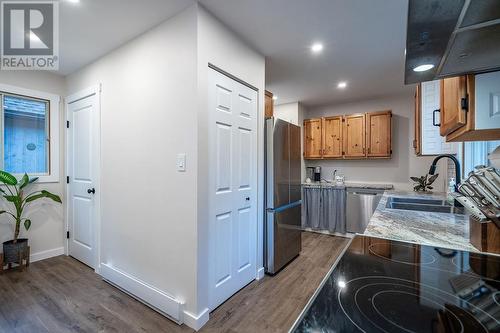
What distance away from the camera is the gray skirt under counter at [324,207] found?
410 cm

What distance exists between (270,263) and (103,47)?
2.94 metres

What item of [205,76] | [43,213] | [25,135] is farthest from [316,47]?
[43,213]

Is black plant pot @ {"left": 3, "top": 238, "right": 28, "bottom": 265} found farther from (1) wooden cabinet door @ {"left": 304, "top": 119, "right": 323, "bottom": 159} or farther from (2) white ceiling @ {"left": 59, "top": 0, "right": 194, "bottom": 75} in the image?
(1) wooden cabinet door @ {"left": 304, "top": 119, "right": 323, "bottom": 159}

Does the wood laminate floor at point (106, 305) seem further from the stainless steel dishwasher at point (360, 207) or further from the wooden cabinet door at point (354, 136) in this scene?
the wooden cabinet door at point (354, 136)

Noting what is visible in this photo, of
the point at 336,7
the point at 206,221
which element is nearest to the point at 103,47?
the point at 206,221

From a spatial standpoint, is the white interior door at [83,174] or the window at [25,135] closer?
the white interior door at [83,174]

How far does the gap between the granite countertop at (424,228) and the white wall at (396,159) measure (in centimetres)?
293

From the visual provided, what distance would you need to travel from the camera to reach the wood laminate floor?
5.98ft

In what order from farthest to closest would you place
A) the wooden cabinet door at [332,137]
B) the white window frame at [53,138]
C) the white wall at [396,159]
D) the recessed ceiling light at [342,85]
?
the wooden cabinet door at [332,137], the white wall at [396,159], the recessed ceiling light at [342,85], the white window frame at [53,138]

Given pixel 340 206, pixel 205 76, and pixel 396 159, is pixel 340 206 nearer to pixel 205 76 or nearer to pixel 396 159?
pixel 396 159

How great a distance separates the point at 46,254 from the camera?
3137mm

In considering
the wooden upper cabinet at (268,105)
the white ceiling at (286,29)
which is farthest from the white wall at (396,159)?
the wooden upper cabinet at (268,105)

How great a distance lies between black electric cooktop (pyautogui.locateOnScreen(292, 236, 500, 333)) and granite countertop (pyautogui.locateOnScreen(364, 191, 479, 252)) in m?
0.09

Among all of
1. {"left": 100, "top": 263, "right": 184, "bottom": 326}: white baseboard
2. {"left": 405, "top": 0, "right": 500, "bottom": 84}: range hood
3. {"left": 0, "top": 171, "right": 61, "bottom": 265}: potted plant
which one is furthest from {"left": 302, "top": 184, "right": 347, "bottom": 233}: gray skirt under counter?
{"left": 0, "top": 171, "right": 61, "bottom": 265}: potted plant
